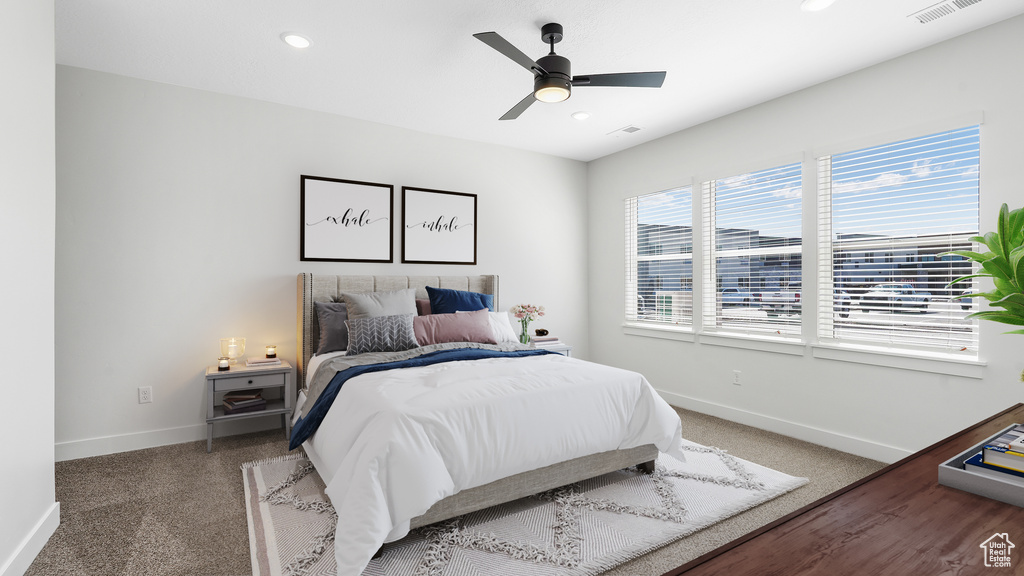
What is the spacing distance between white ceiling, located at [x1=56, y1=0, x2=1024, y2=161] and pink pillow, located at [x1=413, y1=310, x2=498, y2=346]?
1733 mm

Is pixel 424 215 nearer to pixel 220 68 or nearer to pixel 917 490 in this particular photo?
pixel 220 68

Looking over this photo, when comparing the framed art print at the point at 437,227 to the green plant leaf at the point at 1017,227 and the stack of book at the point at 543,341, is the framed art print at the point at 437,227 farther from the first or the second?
the green plant leaf at the point at 1017,227

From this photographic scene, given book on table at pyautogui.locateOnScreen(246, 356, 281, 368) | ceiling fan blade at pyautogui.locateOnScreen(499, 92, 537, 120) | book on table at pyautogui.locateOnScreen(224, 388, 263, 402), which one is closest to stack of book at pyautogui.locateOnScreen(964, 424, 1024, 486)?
ceiling fan blade at pyautogui.locateOnScreen(499, 92, 537, 120)

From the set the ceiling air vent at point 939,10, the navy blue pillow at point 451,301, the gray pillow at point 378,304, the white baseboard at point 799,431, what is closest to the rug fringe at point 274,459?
the gray pillow at point 378,304

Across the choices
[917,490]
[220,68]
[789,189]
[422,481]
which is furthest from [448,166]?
[917,490]

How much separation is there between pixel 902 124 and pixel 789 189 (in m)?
0.80

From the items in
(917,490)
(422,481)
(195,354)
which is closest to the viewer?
(917,490)

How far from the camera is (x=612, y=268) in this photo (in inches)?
211

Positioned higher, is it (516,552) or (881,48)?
(881,48)

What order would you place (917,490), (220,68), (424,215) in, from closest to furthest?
(917,490) < (220,68) < (424,215)

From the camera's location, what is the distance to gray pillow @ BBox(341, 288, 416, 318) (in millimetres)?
3645

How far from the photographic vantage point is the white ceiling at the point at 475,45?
2529 mm

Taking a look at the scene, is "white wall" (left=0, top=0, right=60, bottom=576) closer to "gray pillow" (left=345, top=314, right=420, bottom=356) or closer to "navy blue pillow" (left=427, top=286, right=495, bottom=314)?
"gray pillow" (left=345, top=314, right=420, bottom=356)

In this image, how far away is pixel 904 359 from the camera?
3.03 metres
